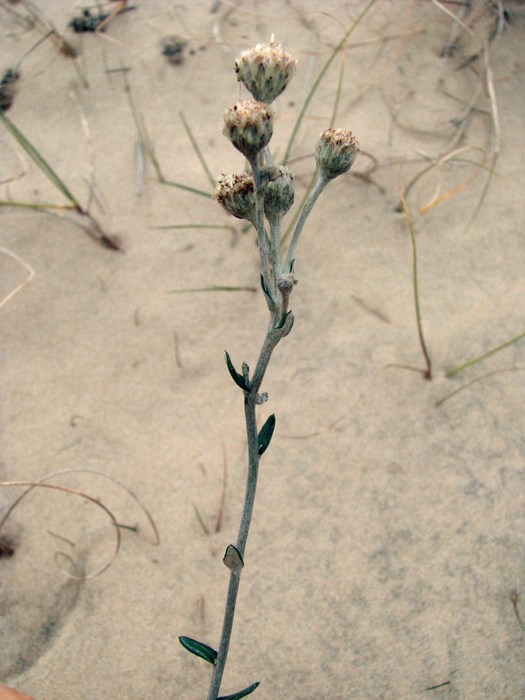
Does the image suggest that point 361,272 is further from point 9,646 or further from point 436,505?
point 9,646

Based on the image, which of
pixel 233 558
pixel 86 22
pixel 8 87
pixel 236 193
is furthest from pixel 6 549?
pixel 86 22

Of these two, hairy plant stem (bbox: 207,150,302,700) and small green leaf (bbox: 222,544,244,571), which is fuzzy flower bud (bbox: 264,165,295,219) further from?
small green leaf (bbox: 222,544,244,571)

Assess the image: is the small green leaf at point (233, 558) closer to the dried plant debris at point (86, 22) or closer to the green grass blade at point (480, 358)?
the green grass blade at point (480, 358)

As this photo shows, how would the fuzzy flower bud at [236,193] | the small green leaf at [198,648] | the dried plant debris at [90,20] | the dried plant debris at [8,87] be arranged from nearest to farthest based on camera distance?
the fuzzy flower bud at [236,193]
the small green leaf at [198,648]
the dried plant debris at [8,87]
the dried plant debris at [90,20]

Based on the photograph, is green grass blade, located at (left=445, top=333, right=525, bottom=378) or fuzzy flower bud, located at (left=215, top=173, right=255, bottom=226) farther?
green grass blade, located at (left=445, top=333, right=525, bottom=378)

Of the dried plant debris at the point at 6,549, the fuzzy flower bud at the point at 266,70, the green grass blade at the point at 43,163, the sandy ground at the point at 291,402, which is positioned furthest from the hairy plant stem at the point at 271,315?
the green grass blade at the point at 43,163

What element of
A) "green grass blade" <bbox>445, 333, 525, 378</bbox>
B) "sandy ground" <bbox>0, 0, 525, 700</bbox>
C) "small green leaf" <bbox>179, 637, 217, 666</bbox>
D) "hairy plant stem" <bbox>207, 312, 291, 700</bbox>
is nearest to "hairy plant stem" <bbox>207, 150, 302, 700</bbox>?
"hairy plant stem" <bbox>207, 312, 291, 700</bbox>

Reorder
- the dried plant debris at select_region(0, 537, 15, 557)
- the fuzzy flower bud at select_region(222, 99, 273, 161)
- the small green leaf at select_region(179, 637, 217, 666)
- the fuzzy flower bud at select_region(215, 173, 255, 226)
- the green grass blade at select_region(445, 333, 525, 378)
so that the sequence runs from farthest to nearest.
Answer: the green grass blade at select_region(445, 333, 525, 378)
the dried plant debris at select_region(0, 537, 15, 557)
the small green leaf at select_region(179, 637, 217, 666)
the fuzzy flower bud at select_region(215, 173, 255, 226)
the fuzzy flower bud at select_region(222, 99, 273, 161)
